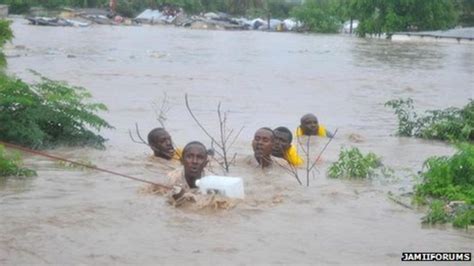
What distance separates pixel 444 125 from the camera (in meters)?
13.8

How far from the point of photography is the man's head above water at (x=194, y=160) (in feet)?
27.8

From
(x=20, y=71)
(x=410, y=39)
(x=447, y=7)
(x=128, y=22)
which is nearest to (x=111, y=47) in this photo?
(x=20, y=71)

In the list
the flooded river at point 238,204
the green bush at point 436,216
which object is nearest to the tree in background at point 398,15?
the flooded river at point 238,204

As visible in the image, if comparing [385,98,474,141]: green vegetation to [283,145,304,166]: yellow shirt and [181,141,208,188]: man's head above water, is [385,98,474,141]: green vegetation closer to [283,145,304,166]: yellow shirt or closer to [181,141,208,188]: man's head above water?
[283,145,304,166]: yellow shirt

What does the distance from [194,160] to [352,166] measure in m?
2.34

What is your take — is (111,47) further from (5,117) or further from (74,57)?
(5,117)

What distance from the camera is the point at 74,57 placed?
3169 cm

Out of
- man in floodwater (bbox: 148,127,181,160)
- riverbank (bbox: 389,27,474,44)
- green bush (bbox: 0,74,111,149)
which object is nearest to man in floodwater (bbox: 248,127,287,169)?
man in floodwater (bbox: 148,127,181,160)

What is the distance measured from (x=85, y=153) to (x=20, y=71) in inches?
538

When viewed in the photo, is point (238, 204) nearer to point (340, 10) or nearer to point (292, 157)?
point (292, 157)

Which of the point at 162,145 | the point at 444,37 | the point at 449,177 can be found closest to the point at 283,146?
the point at 162,145

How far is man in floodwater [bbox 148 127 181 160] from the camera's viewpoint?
11.0 meters

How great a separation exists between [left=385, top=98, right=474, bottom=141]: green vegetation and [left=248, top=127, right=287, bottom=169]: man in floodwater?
346 cm

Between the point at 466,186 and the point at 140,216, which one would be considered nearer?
the point at 140,216
